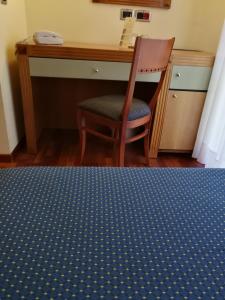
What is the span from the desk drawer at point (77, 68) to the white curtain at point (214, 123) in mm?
550

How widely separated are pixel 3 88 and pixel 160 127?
3.81 feet

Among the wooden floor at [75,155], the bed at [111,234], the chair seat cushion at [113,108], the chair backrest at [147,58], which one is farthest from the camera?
the wooden floor at [75,155]

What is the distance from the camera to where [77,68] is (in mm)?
1650

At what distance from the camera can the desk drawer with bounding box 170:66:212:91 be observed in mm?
1732

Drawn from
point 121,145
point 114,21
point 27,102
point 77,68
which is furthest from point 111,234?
point 114,21

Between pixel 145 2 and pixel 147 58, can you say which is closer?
pixel 147 58

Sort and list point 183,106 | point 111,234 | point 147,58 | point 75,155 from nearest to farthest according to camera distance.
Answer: point 111,234 → point 147,58 → point 183,106 → point 75,155

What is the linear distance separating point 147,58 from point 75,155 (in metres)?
0.98

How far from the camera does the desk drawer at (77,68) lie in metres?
1.62

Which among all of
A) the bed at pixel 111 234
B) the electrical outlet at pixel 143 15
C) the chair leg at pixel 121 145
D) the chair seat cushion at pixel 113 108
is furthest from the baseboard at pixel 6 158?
the electrical outlet at pixel 143 15

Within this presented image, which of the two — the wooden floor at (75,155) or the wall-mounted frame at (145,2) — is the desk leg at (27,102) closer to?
the wooden floor at (75,155)

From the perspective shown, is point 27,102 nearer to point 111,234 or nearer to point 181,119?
point 181,119

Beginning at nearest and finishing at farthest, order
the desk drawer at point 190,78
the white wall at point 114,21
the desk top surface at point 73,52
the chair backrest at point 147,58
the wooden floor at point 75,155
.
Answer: the chair backrest at point 147,58 → the desk top surface at point 73,52 → the desk drawer at point 190,78 → the wooden floor at point 75,155 → the white wall at point 114,21

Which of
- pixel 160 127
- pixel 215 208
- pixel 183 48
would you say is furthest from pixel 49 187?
pixel 183 48
